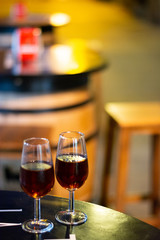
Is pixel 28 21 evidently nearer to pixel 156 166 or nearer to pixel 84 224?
pixel 156 166

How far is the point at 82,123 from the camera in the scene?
8.07 feet

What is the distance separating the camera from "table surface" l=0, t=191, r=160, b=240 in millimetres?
909

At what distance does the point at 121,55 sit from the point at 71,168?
5.40 meters

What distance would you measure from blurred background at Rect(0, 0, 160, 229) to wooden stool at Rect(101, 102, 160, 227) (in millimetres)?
246

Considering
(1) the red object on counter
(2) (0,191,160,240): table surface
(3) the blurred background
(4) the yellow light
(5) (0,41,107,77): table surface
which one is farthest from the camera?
(4) the yellow light

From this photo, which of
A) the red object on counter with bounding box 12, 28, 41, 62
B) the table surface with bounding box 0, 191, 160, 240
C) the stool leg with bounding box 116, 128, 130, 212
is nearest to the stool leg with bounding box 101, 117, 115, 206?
the stool leg with bounding box 116, 128, 130, 212

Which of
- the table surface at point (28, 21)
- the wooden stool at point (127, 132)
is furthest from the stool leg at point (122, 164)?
the table surface at point (28, 21)

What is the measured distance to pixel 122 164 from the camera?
2.28m

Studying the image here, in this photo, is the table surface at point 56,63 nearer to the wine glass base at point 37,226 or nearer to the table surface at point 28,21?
the table surface at point 28,21

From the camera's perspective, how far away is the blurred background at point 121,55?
128 inches

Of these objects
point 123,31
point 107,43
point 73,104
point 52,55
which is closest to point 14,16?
point 52,55

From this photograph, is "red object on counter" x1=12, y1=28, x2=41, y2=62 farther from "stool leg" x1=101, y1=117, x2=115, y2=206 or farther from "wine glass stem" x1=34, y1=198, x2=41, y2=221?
"wine glass stem" x1=34, y1=198, x2=41, y2=221

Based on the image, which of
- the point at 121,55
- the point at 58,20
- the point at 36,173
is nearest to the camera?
the point at 36,173

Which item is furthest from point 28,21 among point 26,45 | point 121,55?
point 121,55
